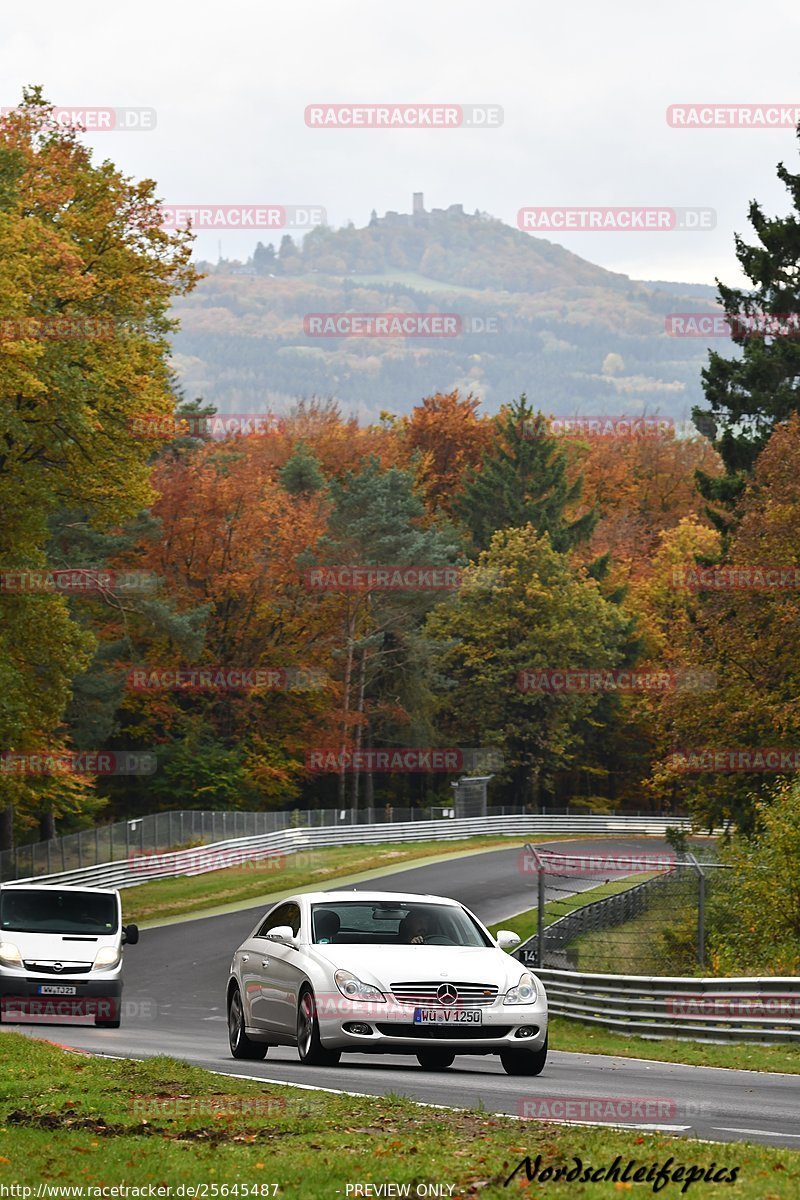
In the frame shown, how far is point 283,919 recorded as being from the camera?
16.4 meters

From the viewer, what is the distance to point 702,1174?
821cm

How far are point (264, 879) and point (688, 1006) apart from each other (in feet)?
118

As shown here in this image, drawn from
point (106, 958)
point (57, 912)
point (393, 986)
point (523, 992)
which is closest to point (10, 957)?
point (106, 958)

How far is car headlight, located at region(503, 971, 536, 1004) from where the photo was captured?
14508mm

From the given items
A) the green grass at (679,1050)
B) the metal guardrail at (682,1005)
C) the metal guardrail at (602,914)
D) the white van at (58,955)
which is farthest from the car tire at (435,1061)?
the metal guardrail at (602,914)

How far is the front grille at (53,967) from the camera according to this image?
75.7 ft

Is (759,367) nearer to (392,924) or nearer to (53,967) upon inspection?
(53,967)

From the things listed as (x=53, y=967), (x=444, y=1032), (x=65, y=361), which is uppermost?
(x=65, y=361)

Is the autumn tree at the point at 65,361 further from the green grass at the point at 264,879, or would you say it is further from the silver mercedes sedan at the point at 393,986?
the silver mercedes sedan at the point at 393,986

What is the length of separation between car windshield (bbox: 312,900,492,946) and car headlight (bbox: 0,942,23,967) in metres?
8.48

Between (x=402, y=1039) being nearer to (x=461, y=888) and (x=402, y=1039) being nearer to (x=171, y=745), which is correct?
(x=461, y=888)

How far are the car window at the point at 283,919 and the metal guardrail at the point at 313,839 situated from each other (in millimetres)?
31546

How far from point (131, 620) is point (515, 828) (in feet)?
75.8

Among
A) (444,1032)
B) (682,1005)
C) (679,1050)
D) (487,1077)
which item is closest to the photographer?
(444,1032)
